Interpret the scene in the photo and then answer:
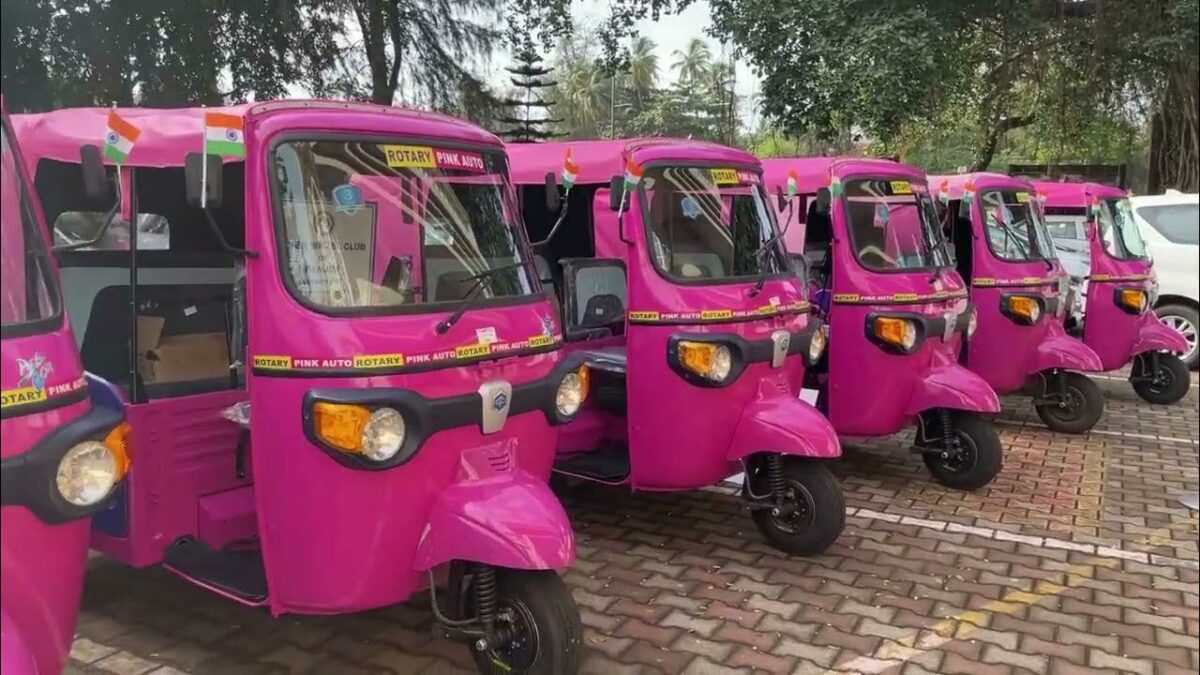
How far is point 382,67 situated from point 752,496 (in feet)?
12.8

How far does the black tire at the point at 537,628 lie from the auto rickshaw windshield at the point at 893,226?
3508 millimetres

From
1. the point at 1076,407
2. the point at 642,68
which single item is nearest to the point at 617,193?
the point at 642,68

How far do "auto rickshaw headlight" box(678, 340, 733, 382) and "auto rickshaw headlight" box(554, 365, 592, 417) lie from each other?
919 millimetres

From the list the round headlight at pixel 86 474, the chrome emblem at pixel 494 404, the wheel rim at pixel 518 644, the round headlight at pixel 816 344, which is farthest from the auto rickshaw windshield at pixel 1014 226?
the round headlight at pixel 86 474

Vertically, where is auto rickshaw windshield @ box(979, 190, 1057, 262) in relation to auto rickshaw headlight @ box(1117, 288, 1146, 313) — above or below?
above

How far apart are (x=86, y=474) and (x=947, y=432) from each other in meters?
5.05

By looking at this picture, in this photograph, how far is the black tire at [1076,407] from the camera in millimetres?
7566

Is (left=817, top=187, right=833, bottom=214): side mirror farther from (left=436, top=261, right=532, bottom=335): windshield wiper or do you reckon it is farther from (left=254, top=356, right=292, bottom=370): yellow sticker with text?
(left=254, top=356, right=292, bottom=370): yellow sticker with text

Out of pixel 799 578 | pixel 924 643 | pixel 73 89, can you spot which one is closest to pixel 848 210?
pixel 799 578

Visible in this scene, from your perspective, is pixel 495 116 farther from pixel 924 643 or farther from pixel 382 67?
pixel 924 643

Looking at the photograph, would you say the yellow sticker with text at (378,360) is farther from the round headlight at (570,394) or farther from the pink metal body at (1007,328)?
the pink metal body at (1007,328)

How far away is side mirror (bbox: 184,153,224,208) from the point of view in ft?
9.78

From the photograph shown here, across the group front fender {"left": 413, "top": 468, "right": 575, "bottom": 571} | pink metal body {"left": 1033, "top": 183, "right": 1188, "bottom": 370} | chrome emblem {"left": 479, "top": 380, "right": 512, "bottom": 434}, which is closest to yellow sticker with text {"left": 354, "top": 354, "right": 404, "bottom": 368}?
chrome emblem {"left": 479, "top": 380, "right": 512, "bottom": 434}

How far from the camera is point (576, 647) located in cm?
318
